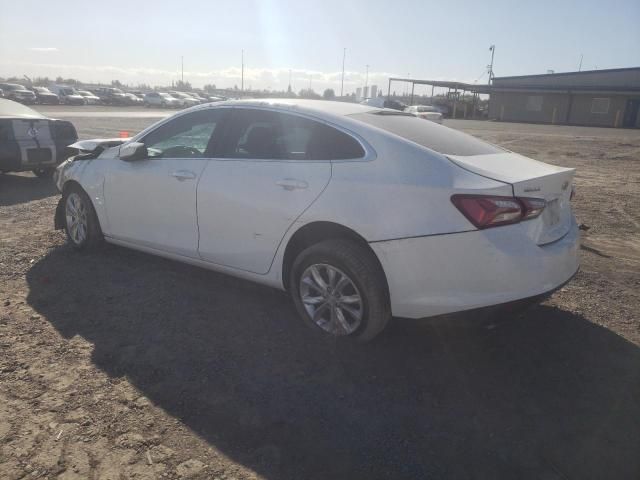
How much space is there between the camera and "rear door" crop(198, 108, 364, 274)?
3.45m

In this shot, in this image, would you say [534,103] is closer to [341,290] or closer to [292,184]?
[292,184]

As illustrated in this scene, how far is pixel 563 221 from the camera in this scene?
131 inches

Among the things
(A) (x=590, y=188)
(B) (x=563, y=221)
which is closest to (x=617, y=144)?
(A) (x=590, y=188)

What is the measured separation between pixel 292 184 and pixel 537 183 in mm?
1540

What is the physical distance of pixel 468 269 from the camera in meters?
2.88

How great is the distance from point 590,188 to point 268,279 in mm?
8043

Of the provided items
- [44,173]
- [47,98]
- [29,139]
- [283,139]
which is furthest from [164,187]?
[47,98]

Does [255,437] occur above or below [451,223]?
below

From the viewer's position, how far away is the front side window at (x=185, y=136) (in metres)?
4.18

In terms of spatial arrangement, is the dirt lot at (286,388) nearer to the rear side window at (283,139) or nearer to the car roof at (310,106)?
the rear side window at (283,139)

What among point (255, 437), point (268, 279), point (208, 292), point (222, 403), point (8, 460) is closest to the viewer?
point (8, 460)

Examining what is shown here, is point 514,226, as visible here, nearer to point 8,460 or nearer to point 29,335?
point 8,460

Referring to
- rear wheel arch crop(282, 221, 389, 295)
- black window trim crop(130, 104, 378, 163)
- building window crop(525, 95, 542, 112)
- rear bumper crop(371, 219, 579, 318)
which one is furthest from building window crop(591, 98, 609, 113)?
rear wheel arch crop(282, 221, 389, 295)

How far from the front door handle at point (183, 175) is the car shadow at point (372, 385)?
0.95m
